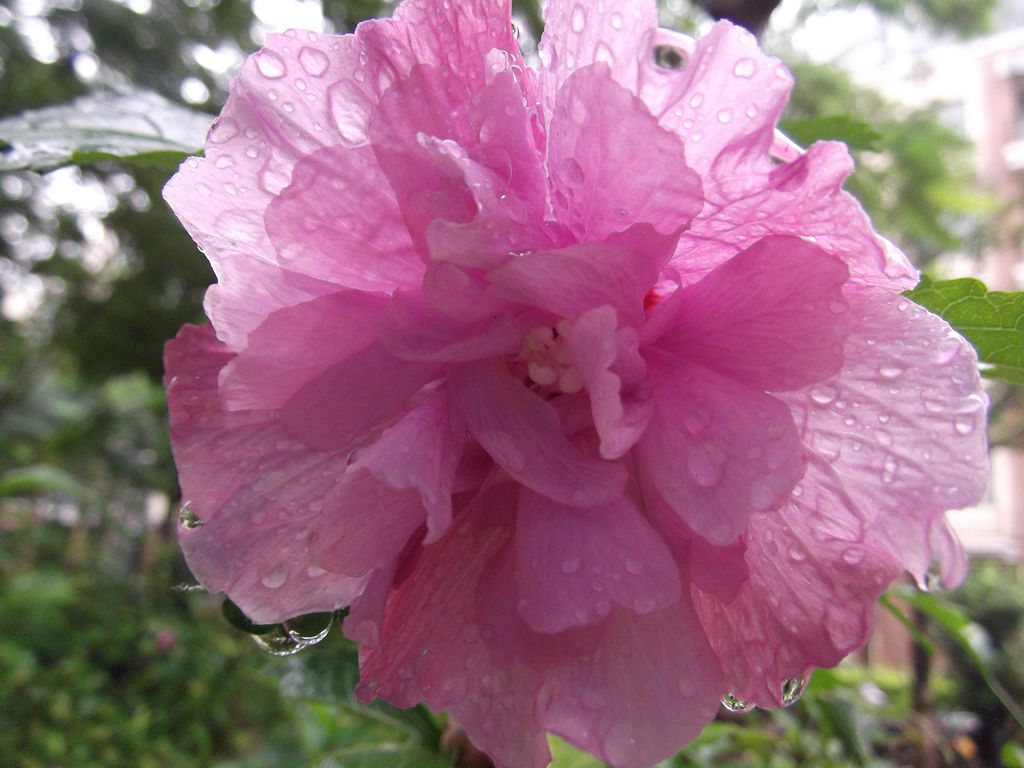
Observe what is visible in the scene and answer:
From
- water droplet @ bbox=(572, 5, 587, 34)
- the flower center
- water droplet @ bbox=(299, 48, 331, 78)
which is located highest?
water droplet @ bbox=(572, 5, 587, 34)

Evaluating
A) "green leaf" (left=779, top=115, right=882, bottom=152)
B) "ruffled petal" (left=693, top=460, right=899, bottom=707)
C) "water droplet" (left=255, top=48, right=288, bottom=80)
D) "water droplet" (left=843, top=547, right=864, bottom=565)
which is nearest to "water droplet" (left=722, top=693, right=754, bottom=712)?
"ruffled petal" (left=693, top=460, right=899, bottom=707)

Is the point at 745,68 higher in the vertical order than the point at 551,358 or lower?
higher

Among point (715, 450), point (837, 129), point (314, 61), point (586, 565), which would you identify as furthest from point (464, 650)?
point (837, 129)

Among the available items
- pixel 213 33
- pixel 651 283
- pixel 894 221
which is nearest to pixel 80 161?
pixel 651 283

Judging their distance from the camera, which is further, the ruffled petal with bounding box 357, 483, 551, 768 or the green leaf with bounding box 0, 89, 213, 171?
the green leaf with bounding box 0, 89, 213, 171

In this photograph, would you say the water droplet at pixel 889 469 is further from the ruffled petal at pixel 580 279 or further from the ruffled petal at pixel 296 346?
the ruffled petal at pixel 296 346

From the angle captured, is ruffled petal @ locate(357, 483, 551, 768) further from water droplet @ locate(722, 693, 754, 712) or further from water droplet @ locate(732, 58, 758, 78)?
water droplet @ locate(732, 58, 758, 78)

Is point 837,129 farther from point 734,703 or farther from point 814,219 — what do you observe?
point 734,703

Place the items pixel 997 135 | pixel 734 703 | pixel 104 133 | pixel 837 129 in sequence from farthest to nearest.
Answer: pixel 997 135 → pixel 837 129 → pixel 104 133 → pixel 734 703
